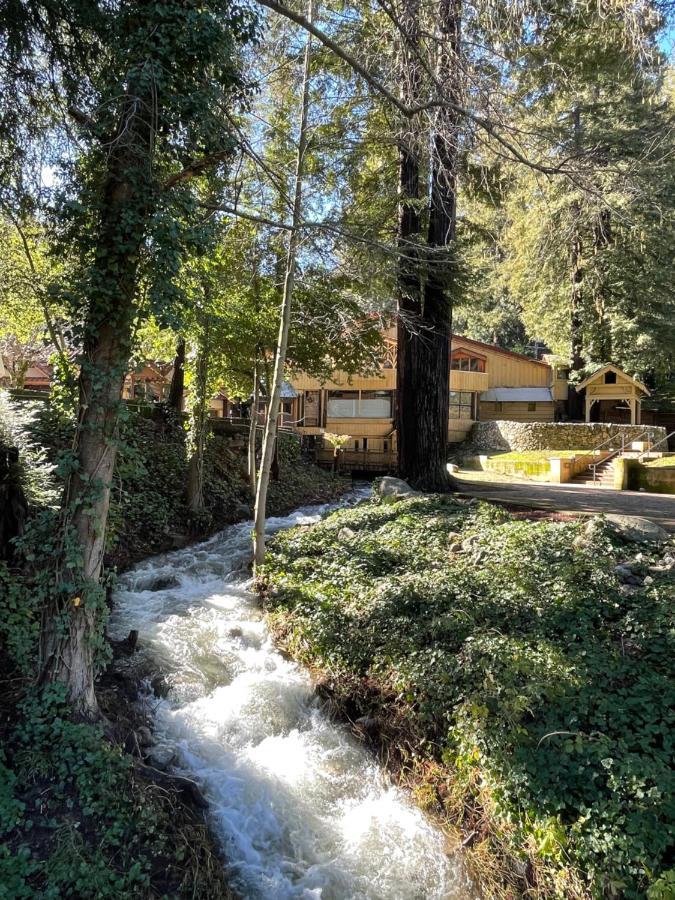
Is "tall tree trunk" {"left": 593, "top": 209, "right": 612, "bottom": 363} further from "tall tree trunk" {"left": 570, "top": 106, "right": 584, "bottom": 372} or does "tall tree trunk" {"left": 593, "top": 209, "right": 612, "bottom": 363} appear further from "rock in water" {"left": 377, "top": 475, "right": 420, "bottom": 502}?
"rock in water" {"left": 377, "top": 475, "right": 420, "bottom": 502}

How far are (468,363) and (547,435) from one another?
780 cm

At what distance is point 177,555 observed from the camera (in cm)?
915

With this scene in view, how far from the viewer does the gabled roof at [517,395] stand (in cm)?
2936

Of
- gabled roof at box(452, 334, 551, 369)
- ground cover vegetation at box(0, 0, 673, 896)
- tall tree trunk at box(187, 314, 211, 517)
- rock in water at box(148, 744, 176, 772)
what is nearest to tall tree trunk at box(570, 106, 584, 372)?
gabled roof at box(452, 334, 551, 369)

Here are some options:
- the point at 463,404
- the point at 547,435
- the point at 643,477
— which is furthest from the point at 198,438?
the point at 463,404

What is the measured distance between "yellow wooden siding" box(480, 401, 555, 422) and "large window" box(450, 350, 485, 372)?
6.76 feet

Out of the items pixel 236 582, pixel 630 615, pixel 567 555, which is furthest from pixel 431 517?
pixel 630 615

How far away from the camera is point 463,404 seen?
95.3ft

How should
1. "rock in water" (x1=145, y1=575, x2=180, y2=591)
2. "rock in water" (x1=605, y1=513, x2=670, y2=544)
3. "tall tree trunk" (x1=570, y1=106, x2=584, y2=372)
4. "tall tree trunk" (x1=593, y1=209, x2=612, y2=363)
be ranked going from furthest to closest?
"tall tree trunk" (x1=570, y1=106, x2=584, y2=372) → "tall tree trunk" (x1=593, y1=209, x2=612, y2=363) → "rock in water" (x1=145, y1=575, x2=180, y2=591) → "rock in water" (x1=605, y1=513, x2=670, y2=544)

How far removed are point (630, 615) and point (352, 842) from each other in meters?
2.80

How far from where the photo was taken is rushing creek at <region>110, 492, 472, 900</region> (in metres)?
3.26

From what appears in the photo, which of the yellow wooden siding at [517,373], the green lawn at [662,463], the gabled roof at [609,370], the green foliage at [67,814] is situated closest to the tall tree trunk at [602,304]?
the gabled roof at [609,370]

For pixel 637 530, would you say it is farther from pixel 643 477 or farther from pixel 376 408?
pixel 376 408

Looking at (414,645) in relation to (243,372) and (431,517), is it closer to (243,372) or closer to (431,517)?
(431,517)
